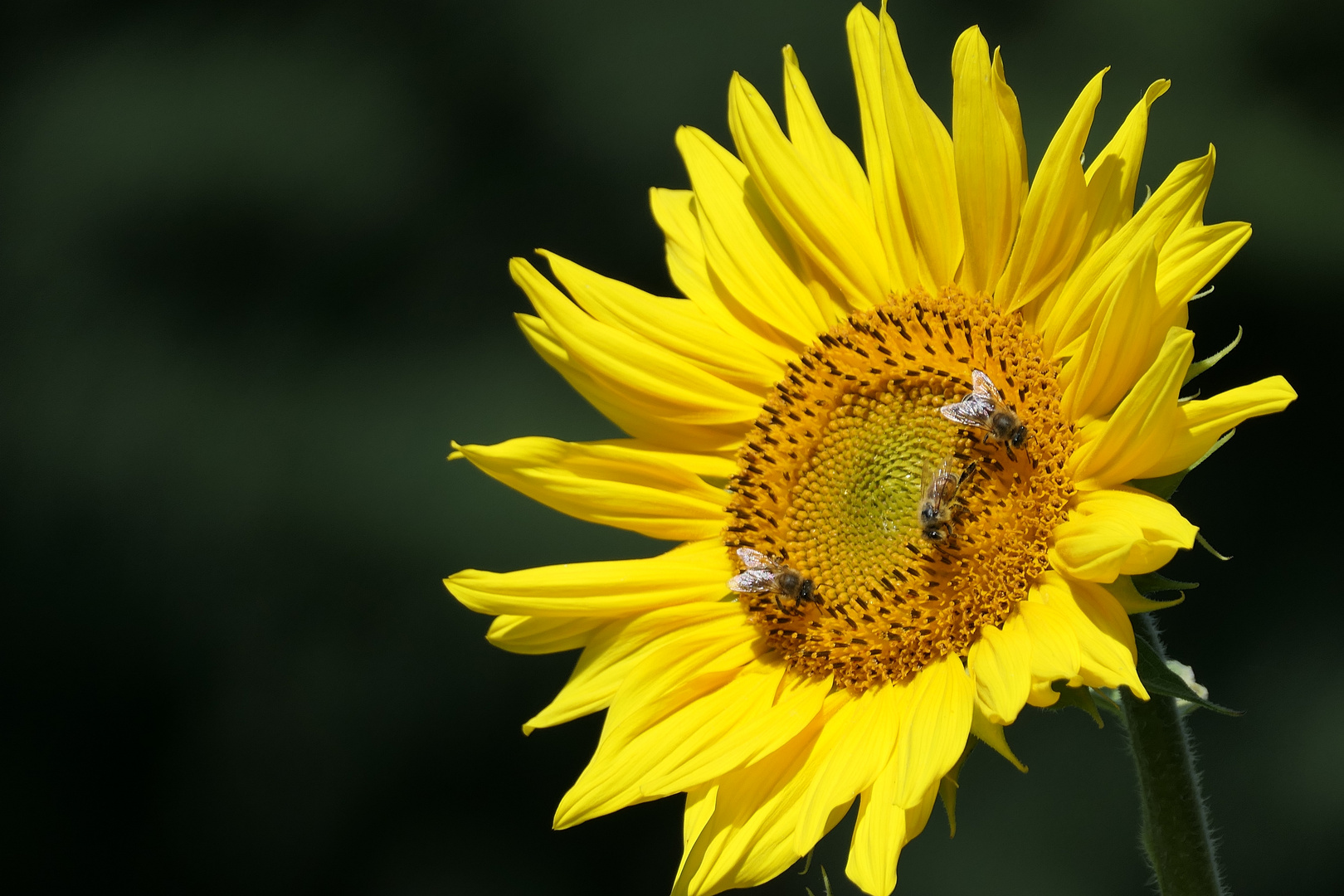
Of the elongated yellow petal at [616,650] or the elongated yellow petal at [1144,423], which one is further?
the elongated yellow petal at [616,650]

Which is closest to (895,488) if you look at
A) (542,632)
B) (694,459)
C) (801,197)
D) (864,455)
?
(864,455)

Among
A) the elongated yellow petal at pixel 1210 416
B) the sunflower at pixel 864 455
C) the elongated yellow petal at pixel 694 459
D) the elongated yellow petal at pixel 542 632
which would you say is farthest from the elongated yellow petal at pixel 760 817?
the elongated yellow petal at pixel 1210 416

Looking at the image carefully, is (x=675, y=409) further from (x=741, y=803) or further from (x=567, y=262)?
(x=741, y=803)

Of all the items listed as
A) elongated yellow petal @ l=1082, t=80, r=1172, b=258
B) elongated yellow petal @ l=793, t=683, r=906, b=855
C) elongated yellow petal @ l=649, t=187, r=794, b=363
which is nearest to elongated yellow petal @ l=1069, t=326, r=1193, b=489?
elongated yellow petal @ l=1082, t=80, r=1172, b=258

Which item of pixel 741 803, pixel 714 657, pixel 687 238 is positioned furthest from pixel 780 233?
pixel 741 803

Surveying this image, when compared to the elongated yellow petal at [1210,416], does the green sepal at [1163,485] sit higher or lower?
lower

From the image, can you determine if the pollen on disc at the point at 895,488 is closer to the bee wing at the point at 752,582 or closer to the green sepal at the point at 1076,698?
the bee wing at the point at 752,582
